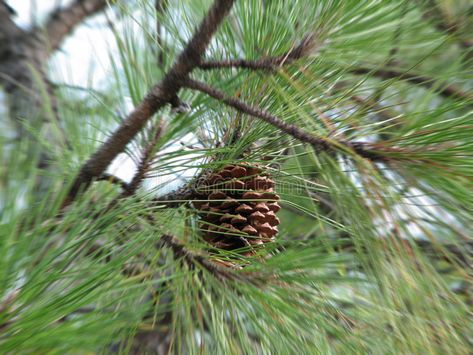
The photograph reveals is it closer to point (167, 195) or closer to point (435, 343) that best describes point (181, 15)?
Answer: point (167, 195)

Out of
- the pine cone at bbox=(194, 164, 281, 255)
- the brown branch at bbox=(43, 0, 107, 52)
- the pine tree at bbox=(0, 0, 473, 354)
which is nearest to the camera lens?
the pine tree at bbox=(0, 0, 473, 354)

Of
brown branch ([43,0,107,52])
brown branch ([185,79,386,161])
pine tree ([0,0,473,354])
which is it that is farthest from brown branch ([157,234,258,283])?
brown branch ([43,0,107,52])

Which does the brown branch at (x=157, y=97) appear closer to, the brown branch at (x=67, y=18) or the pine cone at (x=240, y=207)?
the pine cone at (x=240, y=207)

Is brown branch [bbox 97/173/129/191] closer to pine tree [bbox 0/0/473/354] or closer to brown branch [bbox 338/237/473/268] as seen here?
pine tree [bbox 0/0/473/354]

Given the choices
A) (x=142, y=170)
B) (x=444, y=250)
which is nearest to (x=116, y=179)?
(x=142, y=170)

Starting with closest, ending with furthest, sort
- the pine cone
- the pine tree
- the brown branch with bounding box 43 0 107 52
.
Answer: the pine tree < the pine cone < the brown branch with bounding box 43 0 107 52

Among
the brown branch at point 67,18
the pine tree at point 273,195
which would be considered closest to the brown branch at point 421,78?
the pine tree at point 273,195
